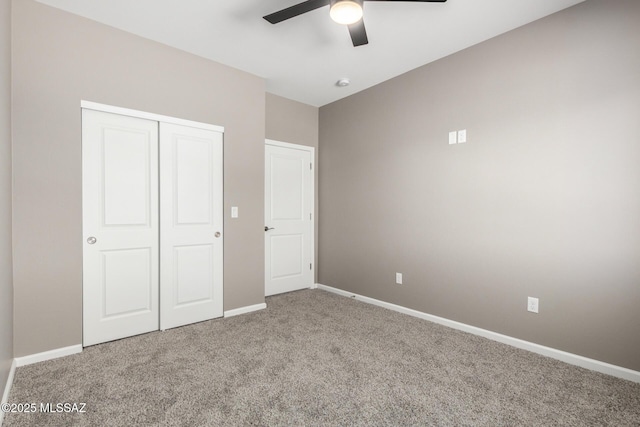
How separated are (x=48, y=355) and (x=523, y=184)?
4.07 metres

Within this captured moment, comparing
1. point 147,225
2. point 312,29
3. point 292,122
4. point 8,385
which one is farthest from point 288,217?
point 8,385

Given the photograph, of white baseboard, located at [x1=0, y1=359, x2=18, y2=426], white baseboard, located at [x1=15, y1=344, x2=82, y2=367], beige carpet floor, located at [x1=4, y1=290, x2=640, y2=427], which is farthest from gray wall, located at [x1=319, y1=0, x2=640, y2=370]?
white baseboard, located at [x1=0, y1=359, x2=18, y2=426]

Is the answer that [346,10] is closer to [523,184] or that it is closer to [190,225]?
[523,184]

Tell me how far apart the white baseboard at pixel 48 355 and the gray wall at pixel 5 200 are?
126mm

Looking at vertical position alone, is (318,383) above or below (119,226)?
below

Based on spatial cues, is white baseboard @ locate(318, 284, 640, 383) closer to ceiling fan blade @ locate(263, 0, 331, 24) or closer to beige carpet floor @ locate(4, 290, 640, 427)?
beige carpet floor @ locate(4, 290, 640, 427)

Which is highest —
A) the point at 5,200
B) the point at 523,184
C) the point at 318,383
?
the point at 523,184

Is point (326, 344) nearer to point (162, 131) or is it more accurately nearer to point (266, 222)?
point (266, 222)

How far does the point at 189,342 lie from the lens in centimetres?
267

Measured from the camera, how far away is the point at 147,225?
2.85 m

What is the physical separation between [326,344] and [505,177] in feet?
7.09

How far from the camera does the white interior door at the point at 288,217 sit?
4141mm

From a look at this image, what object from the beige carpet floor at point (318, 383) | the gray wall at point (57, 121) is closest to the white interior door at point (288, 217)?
the beige carpet floor at point (318, 383)

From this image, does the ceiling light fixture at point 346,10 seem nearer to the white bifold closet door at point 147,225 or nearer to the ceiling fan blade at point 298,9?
the ceiling fan blade at point 298,9
